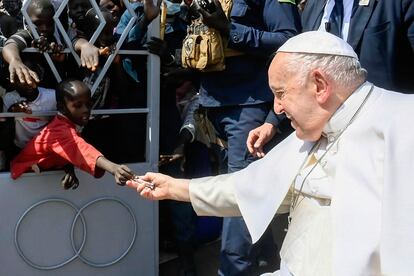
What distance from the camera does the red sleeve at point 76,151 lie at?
2.96 metres

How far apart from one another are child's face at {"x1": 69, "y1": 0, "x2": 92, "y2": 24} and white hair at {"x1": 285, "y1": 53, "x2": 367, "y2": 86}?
69.5 inches

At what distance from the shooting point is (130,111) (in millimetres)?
3408

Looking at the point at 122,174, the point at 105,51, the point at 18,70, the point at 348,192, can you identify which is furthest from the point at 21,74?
the point at 348,192


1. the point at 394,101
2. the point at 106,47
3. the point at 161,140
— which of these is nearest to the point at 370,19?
the point at 394,101

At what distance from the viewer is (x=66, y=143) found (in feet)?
9.78

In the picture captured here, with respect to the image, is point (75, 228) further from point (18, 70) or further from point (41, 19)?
point (41, 19)

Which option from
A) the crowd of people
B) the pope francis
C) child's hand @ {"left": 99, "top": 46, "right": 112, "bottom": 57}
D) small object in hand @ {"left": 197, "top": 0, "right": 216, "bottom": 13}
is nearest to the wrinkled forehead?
the pope francis

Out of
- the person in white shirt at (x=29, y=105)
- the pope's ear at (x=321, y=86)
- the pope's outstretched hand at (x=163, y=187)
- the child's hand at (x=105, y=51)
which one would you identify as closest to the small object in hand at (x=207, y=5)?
the child's hand at (x=105, y=51)

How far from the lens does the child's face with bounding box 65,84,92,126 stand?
3014 millimetres

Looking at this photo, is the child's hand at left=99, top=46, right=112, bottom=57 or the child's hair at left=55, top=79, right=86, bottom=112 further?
the child's hand at left=99, top=46, right=112, bottom=57

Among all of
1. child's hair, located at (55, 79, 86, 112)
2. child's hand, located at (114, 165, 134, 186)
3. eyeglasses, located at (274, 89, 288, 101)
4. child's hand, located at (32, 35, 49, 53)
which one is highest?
eyeglasses, located at (274, 89, 288, 101)

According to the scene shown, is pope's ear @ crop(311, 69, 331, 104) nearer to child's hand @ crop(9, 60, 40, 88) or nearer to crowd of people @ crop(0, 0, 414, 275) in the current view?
crowd of people @ crop(0, 0, 414, 275)

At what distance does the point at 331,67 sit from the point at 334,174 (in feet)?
1.09

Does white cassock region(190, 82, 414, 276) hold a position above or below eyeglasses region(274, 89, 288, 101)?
below
